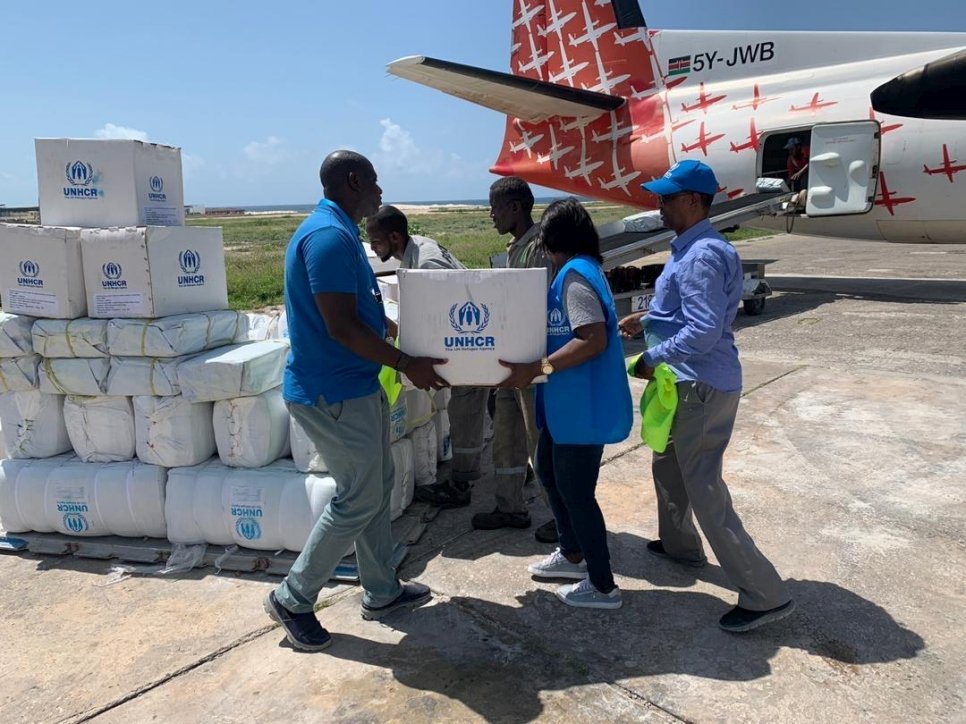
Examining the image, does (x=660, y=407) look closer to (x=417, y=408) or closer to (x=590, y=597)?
(x=590, y=597)

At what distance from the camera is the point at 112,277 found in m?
3.87

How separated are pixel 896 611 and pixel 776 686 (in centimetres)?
88

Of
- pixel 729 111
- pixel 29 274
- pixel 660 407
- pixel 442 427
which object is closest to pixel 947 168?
pixel 729 111

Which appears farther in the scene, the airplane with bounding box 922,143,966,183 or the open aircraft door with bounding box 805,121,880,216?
the open aircraft door with bounding box 805,121,880,216

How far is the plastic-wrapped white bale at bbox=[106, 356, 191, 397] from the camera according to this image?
3.81 meters

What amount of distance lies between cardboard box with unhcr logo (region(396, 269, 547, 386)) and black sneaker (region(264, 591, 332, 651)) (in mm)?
1230

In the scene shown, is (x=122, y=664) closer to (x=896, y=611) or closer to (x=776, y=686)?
(x=776, y=686)

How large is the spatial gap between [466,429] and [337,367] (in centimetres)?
168

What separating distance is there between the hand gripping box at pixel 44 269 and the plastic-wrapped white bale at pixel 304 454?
4.75 ft

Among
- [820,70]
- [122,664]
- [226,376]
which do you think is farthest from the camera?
[820,70]

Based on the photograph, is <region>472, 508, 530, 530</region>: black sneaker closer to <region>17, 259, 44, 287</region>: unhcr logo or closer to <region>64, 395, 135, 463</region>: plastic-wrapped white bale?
<region>64, 395, 135, 463</region>: plastic-wrapped white bale

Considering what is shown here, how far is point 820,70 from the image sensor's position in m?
11.4

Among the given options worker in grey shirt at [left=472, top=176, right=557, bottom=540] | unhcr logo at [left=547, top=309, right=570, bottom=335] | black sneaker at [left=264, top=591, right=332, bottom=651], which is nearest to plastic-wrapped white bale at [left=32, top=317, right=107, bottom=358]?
black sneaker at [left=264, top=591, right=332, bottom=651]

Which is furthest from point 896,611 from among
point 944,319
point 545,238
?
point 944,319
